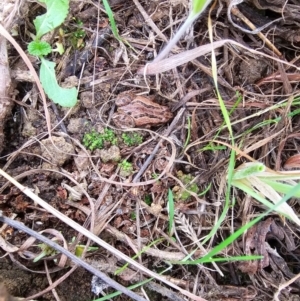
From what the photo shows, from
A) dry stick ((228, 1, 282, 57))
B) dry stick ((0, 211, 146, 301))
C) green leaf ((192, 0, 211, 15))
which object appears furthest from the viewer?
dry stick ((228, 1, 282, 57))

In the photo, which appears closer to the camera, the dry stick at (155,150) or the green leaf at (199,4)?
the green leaf at (199,4)

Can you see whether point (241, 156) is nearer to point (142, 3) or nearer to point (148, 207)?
point (148, 207)

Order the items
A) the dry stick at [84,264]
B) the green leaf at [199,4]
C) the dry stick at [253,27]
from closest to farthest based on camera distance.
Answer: the green leaf at [199,4] → the dry stick at [84,264] → the dry stick at [253,27]

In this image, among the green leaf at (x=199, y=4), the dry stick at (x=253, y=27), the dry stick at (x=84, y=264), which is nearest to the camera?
the green leaf at (x=199, y=4)

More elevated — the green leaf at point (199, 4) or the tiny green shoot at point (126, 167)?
the green leaf at point (199, 4)

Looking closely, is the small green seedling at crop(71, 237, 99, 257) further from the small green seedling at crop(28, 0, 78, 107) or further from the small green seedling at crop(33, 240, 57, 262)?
the small green seedling at crop(28, 0, 78, 107)

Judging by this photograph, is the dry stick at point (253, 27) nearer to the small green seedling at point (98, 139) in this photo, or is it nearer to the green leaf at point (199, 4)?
the green leaf at point (199, 4)

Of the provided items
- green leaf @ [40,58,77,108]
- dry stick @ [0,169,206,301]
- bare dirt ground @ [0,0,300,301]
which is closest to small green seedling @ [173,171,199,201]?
bare dirt ground @ [0,0,300,301]

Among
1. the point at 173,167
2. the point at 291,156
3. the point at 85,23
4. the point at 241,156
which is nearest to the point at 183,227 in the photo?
the point at 173,167

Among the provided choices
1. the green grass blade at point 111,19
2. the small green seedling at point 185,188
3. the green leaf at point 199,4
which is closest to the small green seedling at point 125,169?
the small green seedling at point 185,188
